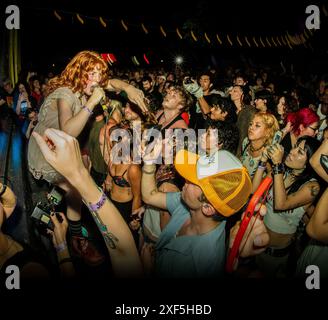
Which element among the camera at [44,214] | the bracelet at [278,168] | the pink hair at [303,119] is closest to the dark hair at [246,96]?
the pink hair at [303,119]

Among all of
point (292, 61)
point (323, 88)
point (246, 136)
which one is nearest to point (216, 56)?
point (292, 61)

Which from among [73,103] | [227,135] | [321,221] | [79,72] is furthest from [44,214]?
[321,221]

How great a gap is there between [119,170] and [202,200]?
49.3 inches

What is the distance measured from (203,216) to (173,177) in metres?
0.83

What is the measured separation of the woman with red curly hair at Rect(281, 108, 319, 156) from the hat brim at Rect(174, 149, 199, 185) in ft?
3.87

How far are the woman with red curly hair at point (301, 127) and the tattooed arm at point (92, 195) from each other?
1850 millimetres

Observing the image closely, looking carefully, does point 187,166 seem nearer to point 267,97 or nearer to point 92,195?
point 92,195

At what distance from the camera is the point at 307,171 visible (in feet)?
7.35

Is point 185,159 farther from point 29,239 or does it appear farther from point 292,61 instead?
point 292,61

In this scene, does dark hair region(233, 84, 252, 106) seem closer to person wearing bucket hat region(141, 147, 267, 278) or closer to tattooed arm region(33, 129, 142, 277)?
person wearing bucket hat region(141, 147, 267, 278)

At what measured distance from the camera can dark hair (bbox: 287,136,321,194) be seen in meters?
2.20

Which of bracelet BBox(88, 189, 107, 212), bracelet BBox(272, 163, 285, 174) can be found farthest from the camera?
bracelet BBox(272, 163, 285, 174)

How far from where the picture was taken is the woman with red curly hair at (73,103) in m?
2.46

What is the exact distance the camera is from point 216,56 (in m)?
10.9
